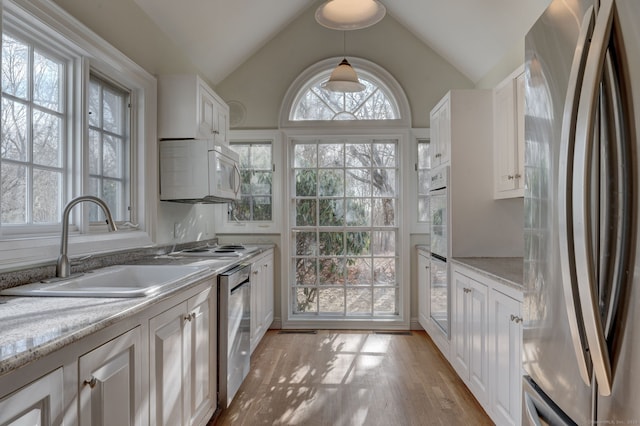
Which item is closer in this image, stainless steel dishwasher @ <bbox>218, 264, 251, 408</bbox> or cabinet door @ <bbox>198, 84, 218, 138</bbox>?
stainless steel dishwasher @ <bbox>218, 264, 251, 408</bbox>

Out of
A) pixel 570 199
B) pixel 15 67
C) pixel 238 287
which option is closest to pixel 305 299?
pixel 238 287

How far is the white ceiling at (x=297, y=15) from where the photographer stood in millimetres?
2748

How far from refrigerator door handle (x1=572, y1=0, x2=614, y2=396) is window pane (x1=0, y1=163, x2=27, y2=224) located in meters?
2.03

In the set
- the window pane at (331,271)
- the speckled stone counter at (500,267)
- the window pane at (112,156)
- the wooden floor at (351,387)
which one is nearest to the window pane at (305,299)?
the window pane at (331,271)

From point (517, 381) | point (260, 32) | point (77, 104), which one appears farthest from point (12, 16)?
point (517, 381)

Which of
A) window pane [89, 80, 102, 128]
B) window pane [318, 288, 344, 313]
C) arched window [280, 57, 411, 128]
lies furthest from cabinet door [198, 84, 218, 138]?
window pane [318, 288, 344, 313]

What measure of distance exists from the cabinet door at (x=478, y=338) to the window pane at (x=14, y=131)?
2453 millimetres

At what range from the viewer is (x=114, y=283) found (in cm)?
192

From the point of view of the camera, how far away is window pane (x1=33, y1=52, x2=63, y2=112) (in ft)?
A: 5.95

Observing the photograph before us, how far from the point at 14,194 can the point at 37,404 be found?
1218 mm

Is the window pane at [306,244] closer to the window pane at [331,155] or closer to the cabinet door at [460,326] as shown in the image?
the window pane at [331,155]


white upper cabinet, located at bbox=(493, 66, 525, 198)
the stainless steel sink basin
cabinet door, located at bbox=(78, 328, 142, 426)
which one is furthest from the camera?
white upper cabinet, located at bbox=(493, 66, 525, 198)

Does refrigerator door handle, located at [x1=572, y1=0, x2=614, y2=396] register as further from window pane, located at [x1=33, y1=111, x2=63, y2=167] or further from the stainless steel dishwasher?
window pane, located at [x1=33, y1=111, x2=63, y2=167]

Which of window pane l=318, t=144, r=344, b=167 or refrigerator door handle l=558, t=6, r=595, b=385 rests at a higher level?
window pane l=318, t=144, r=344, b=167
